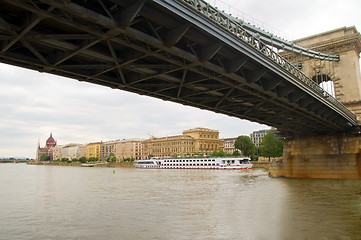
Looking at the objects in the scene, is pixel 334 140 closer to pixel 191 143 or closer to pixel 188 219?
pixel 188 219

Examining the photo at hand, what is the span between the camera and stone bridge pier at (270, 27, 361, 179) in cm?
3359

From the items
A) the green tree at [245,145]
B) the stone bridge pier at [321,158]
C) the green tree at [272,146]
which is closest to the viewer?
the stone bridge pier at [321,158]

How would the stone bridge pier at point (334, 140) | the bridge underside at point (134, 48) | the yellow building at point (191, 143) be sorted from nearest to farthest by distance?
the bridge underside at point (134, 48) < the stone bridge pier at point (334, 140) < the yellow building at point (191, 143)

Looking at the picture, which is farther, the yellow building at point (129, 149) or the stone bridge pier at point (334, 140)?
the yellow building at point (129, 149)

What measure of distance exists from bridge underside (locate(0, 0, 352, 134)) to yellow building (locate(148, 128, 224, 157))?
111m

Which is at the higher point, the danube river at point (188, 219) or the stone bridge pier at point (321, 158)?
the stone bridge pier at point (321, 158)

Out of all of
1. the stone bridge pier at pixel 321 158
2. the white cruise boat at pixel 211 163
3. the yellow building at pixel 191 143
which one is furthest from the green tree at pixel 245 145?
the stone bridge pier at pixel 321 158

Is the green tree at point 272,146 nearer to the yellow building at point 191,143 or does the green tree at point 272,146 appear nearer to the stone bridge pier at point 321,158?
the stone bridge pier at point 321,158

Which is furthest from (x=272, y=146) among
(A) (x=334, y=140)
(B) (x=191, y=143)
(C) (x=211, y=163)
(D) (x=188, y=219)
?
(D) (x=188, y=219)

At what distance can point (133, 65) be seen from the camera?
41.9 ft

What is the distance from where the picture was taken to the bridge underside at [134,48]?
895cm

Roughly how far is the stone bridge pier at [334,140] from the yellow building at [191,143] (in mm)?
91438

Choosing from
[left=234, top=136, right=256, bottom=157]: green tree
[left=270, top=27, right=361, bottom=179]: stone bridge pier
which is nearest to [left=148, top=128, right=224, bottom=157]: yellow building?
[left=234, top=136, right=256, bottom=157]: green tree

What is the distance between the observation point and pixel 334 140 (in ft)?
115
